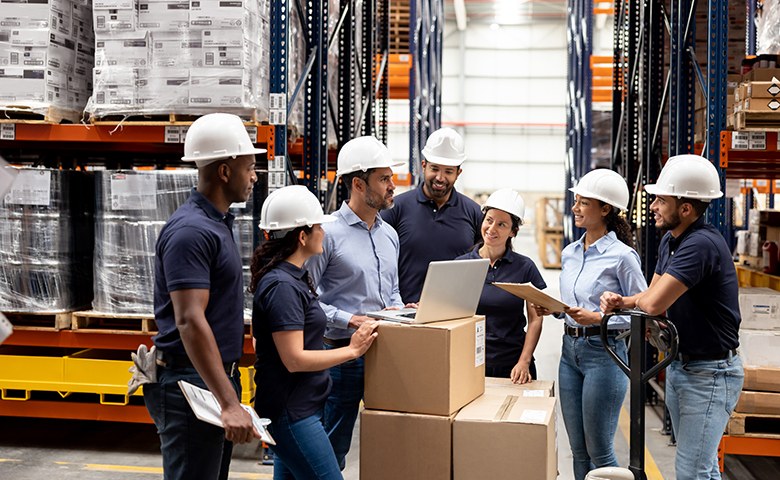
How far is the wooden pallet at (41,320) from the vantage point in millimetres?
4918

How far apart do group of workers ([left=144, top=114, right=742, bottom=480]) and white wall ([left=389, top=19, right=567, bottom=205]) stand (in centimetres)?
2474

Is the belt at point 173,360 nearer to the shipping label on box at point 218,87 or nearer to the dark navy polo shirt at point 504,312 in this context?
the dark navy polo shirt at point 504,312

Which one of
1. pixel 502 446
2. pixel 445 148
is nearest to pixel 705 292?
pixel 502 446

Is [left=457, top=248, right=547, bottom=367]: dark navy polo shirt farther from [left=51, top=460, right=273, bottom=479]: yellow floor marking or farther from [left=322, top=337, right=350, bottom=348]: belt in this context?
[left=51, top=460, right=273, bottom=479]: yellow floor marking

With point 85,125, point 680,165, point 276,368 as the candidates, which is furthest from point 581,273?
point 85,125

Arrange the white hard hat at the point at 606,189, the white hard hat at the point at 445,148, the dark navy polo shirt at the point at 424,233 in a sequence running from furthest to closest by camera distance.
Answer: the dark navy polo shirt at the point at 424,233 → the white hard hat at the point at 445,148 → the white hard hat at the point at 606,189

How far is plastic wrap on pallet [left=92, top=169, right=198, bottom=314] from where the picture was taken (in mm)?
4750

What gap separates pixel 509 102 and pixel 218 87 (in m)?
25.2

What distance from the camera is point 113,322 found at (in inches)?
204

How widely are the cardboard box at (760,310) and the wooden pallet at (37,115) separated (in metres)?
5.06

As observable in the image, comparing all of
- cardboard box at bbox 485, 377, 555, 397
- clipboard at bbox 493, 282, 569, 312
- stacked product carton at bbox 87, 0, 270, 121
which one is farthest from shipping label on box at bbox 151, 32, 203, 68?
cardboard box at bbox 485, 377, 555, 397

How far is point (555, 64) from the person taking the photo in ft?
92.5

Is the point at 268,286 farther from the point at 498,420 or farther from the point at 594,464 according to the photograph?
the point at 594,464

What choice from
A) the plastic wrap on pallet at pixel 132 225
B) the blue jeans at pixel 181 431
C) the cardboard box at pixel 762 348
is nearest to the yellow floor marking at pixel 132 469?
the plastic wrap on pallet at pixel 132 225
